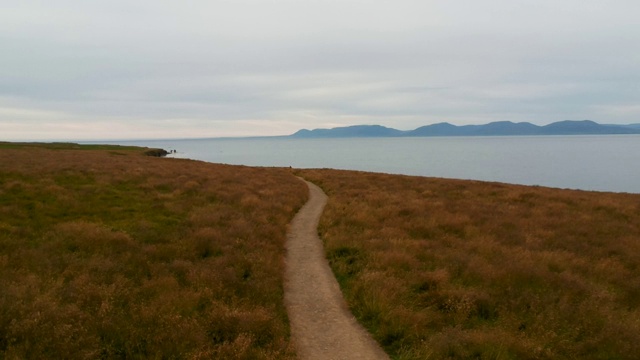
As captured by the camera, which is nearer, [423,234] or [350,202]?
[423,234]

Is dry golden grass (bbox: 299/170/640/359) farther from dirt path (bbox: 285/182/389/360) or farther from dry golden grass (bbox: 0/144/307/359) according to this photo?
Result: dry golden grass (bbox: 0/144/307/359)

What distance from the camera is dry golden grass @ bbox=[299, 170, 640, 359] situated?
8867 mm

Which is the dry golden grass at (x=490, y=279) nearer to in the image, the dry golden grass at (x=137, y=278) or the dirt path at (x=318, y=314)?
the dirt path at (x=318, y=314)

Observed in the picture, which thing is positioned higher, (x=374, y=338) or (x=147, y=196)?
(x=147, y=196)

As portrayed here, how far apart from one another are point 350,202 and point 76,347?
2050 centimetres

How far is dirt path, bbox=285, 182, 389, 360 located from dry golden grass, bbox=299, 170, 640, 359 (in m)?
0.40

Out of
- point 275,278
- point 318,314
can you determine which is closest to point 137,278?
point 275,278

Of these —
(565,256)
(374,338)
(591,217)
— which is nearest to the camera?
(374,338)

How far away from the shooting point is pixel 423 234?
60.3 feet

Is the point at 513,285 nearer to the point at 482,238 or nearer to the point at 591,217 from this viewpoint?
the point at 482,238

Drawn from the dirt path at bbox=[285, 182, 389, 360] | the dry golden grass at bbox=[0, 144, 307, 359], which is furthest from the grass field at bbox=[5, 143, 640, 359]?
the dirt path at bbox=[285, 182, 389, 360]

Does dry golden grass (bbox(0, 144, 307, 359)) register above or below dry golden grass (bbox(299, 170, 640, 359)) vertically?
above

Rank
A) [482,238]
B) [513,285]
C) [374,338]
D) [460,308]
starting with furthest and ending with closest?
[482,238]
[513,285]
[460,308]
[374,338]

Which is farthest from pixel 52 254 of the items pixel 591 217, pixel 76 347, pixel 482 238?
pixel 591 217
